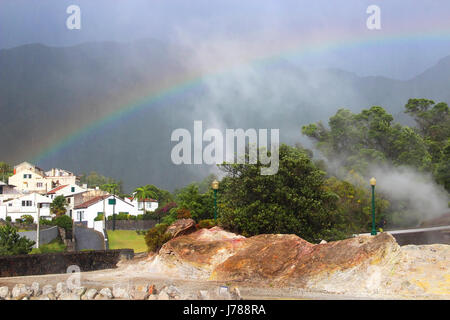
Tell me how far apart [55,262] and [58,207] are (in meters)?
53.0

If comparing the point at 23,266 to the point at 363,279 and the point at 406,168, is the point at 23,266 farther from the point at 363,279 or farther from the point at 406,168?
the point at 406,168

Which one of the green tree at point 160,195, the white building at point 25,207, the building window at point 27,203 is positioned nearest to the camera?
the white building at point 25,207

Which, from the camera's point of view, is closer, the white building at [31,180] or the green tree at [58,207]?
the green tree at [58,207]

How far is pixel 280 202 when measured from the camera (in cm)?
2941

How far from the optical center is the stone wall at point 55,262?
887 inches

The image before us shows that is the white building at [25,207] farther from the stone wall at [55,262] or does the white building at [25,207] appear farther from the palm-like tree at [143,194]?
the stone wall at [55,262]

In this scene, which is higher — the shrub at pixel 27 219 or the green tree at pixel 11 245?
the green tree at pixel 11 245

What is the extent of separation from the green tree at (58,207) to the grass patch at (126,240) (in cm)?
1181

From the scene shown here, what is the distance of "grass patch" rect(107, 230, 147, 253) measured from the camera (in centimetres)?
5397

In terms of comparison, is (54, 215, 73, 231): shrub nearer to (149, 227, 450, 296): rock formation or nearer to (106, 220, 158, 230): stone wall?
(106, 220, 158, 230): stone wall

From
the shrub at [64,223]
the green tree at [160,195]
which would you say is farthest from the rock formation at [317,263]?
the green tree at [160,195]

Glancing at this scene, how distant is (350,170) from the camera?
2255 inches

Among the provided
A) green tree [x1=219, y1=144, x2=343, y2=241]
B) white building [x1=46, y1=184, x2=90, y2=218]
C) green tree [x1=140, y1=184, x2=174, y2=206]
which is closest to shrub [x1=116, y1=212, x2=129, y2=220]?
white building [x1=46, y1=184, x2=90, y2=218]
